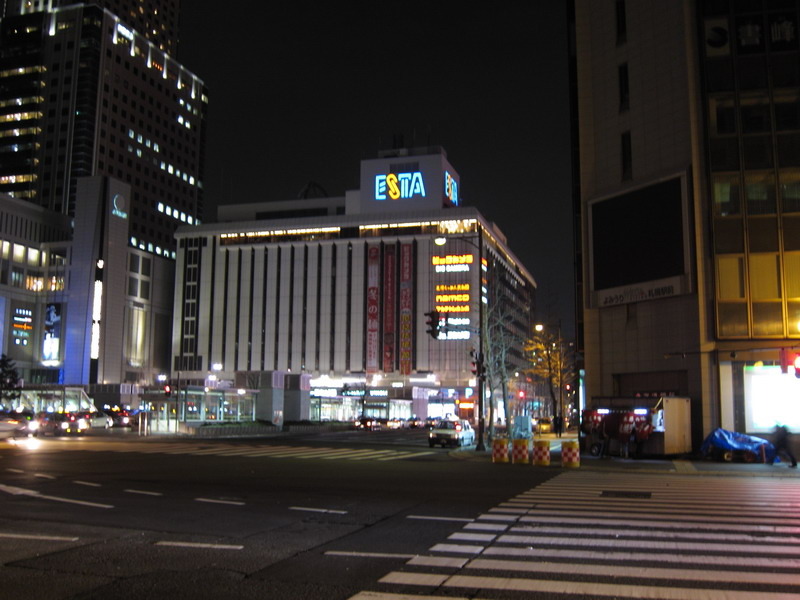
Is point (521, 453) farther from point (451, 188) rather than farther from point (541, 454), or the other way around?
point (451, 188)

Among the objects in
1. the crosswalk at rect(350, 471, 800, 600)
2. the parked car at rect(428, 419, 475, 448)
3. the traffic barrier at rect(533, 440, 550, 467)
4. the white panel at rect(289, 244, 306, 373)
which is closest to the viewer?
the crosswalk at rect(350, 471, 800, 600)

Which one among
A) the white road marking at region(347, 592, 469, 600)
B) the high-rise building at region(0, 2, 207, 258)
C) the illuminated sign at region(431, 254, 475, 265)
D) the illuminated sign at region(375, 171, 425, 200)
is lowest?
the white road marking at region(347, 592, 469, 600)

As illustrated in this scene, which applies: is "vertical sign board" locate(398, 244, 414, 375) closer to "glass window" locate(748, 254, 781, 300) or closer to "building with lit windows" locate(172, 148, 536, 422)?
"building with lit windows" locate(172, 148, 536, 422)

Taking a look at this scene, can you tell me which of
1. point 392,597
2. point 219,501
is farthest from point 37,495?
point 392,597

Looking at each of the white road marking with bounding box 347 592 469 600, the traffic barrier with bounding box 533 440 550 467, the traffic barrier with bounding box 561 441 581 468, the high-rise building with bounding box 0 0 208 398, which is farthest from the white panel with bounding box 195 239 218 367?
the white road marking with bounding box 347 592 469 600

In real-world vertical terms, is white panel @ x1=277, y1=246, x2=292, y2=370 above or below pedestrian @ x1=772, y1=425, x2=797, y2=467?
above

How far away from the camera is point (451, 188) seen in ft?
441

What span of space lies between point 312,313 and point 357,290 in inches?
365

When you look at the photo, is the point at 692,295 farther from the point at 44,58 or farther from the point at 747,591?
the point at 44,58

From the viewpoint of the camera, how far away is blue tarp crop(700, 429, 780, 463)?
1180 inches

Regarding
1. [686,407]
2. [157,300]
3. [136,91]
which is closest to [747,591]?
[686,407]

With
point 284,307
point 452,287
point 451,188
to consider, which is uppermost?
point 451,188

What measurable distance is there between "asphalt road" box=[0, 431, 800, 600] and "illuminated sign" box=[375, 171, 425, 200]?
10976 centimetres

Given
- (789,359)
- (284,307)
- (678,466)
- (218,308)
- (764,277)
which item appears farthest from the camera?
(218,308)
